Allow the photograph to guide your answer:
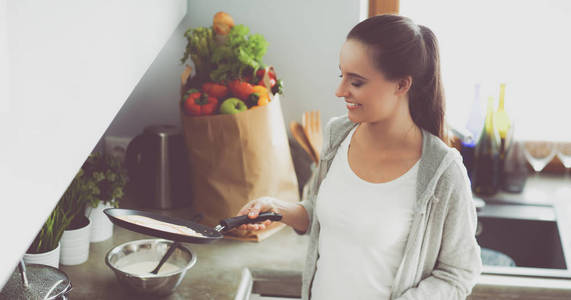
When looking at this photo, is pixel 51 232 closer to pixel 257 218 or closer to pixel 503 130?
pixel 257 218

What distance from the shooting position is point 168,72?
184 cm

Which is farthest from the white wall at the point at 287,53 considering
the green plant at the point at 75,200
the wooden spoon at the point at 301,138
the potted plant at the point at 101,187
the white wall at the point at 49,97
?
the white wall at the point at 49,97

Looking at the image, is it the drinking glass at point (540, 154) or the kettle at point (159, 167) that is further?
the drinking glass at point (540, 154)

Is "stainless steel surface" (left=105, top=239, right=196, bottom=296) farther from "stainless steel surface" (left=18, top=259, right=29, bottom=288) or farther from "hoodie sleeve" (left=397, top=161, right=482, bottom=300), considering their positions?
"hoodie sleeve" (left=397, top=161, right=482, bottom=300)

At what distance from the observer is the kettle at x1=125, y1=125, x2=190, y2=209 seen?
66.1 inches

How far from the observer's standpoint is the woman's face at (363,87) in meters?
1.05

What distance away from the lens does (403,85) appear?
1.08m

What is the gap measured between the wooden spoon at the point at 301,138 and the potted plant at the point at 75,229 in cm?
64

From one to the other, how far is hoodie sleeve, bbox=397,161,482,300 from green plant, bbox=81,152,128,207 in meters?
0.77

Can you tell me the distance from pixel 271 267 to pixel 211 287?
0.17 metres

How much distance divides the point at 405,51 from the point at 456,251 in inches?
15.1

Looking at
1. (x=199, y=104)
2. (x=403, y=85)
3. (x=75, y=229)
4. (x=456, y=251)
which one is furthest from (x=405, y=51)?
(x=75, y=229)

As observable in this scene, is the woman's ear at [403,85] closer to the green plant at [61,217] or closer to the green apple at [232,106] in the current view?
the green apple at [232,106]

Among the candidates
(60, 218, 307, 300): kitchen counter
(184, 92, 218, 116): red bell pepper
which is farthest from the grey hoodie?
(184, 92, 218, 116): red bell pepper
